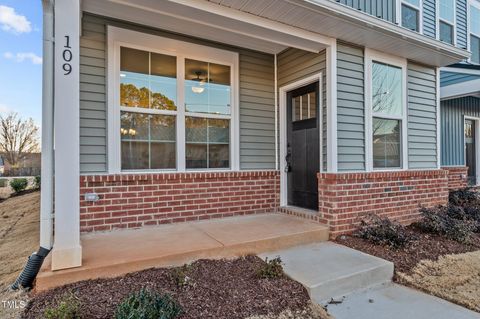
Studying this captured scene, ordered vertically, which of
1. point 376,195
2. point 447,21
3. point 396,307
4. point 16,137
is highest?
point 447,21

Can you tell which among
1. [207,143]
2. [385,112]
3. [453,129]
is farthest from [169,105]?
[453,129]

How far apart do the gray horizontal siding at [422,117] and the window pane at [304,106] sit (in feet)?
5.93

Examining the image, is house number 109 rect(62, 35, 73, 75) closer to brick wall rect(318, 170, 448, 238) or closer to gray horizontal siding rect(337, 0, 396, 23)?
brick wall rect(318, 170, 448, 238)

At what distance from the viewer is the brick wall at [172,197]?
3695 millimetres

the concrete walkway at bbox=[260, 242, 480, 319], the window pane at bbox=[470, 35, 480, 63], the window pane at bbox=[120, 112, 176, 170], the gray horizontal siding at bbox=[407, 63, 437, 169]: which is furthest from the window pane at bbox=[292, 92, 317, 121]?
the window pane at bbox=[470, 35, 480, 63]

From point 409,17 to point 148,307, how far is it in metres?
6.42

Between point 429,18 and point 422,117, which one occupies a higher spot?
point 429,18

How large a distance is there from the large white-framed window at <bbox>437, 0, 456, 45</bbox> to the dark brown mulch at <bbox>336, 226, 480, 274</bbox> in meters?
5.07

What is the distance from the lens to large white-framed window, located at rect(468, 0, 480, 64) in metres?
7.75

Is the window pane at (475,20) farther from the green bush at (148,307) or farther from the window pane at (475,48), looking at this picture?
the green bush at (148,307)

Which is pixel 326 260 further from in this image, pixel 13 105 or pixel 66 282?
pixel 13 105

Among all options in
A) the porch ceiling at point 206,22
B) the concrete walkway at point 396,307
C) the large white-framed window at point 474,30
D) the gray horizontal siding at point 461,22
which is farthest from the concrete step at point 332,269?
the large white-framed window at point 474,30

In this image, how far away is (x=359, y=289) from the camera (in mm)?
2857

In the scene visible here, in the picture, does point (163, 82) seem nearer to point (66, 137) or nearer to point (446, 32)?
point (66, 137)
